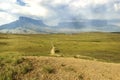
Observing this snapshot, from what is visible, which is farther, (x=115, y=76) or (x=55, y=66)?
(x=115, y=76)

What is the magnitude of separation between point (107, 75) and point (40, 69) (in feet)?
15.9

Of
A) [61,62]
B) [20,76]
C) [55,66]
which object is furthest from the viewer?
[61,62]

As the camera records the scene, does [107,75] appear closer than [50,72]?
No

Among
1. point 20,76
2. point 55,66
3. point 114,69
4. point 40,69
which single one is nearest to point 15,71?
point 20,76

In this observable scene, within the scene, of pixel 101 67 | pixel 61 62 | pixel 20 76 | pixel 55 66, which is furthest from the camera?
pixel 101 67

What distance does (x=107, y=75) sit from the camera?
1920 cm

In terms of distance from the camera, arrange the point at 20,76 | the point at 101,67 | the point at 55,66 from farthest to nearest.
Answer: the point at 101,67, the point at 55,66, the point at 20,76

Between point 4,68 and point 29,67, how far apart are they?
4.89 feet

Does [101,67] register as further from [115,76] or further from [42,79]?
[42,79]

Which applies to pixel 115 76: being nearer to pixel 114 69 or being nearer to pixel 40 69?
pixel 114 69

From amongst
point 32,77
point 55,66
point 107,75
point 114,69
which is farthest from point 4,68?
point 114,69

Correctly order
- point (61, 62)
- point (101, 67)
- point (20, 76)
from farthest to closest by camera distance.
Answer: point (101, 67), point (61, 62), point (20, 76)

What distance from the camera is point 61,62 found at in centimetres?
1948

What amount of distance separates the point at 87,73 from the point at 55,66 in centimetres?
211
